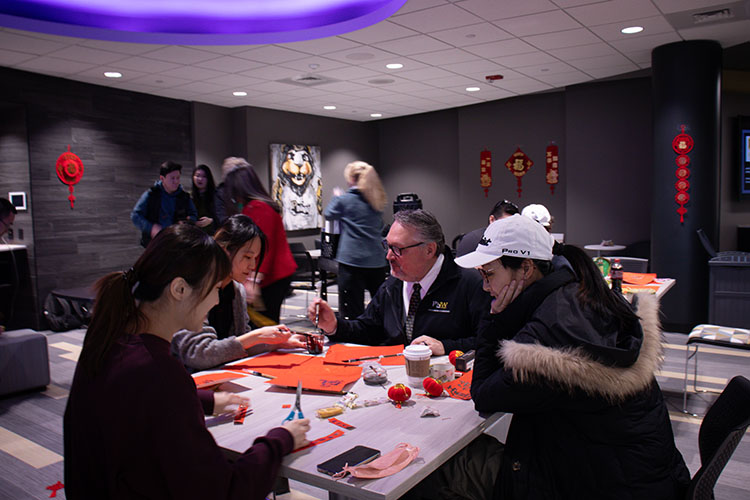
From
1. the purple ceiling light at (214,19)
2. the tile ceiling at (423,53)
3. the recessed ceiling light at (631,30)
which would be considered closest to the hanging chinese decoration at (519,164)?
the tile ceiling at (423,53)

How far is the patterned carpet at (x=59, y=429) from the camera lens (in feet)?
9.73

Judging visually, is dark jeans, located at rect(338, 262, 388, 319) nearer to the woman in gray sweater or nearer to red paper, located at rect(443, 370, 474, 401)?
the woman in gray sweater

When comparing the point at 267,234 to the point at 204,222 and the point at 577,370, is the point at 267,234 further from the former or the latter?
the point at 577,370

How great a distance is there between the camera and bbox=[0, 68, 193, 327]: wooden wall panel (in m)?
6.55

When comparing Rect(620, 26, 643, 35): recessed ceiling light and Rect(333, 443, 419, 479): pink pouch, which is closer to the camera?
Rect(333, 443, 419, 479): pink pouch

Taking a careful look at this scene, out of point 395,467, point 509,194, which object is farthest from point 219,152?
point 395,467

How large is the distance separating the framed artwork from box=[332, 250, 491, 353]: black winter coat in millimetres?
6597

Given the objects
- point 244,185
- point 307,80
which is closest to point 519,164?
point 307,80

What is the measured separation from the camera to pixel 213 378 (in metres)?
2.10

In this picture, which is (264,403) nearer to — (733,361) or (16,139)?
(733,361)

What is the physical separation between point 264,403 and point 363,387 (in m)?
0.35

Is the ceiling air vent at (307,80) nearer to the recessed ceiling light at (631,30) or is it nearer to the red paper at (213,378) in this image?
the recessed ceiling light at (631,30)

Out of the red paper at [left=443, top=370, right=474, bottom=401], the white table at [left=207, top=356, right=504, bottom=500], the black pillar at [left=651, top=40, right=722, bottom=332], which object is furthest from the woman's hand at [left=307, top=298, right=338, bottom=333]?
the black pillar at [left=651, top=40, right=722, bottom=332]

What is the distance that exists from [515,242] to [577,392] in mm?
502
